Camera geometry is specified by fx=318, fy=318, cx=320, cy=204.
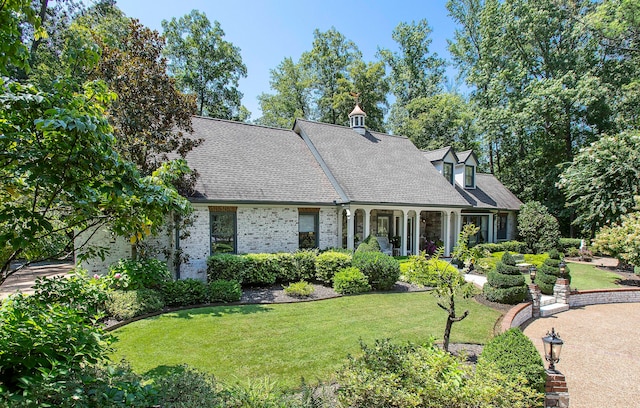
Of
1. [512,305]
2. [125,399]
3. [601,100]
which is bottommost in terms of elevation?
[512,305]

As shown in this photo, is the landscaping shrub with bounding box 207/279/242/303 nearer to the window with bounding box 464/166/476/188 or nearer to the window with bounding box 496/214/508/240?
the window with bounding box 464/166/476/188

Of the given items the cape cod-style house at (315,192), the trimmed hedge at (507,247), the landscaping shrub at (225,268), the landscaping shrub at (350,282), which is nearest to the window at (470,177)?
the cape cod-style house at (315,192)

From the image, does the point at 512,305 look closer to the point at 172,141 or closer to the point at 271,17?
the point at 172,141

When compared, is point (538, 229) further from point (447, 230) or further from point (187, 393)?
point (187, 393)

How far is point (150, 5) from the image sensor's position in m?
9.71

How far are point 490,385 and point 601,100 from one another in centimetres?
2888

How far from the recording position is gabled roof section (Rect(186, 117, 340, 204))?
12945 mm

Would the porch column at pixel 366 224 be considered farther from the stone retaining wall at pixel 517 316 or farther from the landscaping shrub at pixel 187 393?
the landscaping shrub at pixel 187 393

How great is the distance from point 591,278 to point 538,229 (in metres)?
7.98

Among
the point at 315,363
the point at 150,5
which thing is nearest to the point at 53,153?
the point at 315,363

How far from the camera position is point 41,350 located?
8.11 ft

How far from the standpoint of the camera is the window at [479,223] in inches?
885

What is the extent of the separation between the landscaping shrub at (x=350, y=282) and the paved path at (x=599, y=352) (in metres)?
4.87

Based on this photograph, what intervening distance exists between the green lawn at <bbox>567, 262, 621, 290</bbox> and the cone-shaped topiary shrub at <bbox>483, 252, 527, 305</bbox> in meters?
4.90
